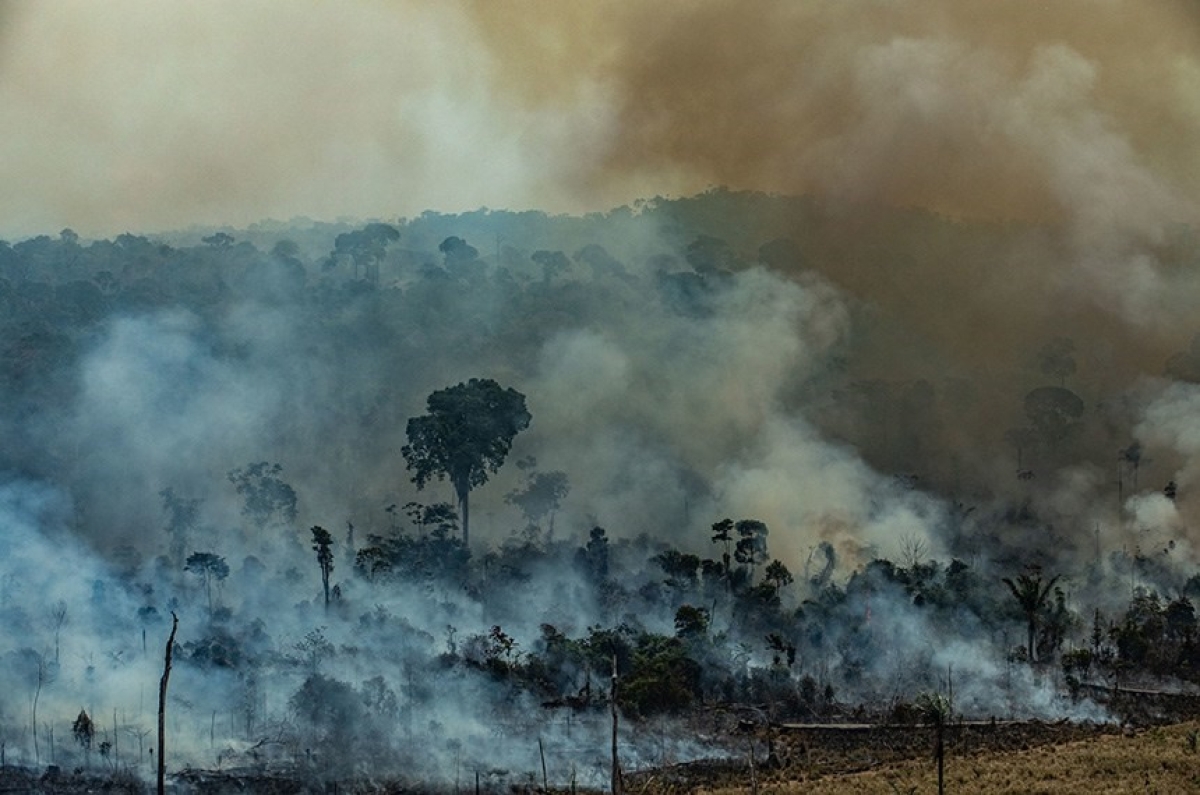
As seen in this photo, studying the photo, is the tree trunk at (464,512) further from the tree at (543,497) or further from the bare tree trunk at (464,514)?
the tree at (543,497)

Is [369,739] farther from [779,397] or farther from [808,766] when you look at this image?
[779,397]

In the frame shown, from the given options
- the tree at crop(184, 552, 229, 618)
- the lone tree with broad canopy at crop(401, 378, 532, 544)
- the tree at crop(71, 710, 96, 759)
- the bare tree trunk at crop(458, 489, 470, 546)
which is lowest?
the tree at crop(71, 710, 96, 759)

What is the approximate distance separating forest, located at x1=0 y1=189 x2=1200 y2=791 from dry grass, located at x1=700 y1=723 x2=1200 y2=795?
19.3 feet

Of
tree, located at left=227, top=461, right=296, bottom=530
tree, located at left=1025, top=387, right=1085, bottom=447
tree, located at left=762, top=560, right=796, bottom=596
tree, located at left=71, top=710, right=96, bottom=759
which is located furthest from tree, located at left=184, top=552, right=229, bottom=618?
tree, located at left=1025, top=387, right=1085, bottom=447

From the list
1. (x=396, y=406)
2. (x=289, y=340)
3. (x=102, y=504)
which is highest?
(x=289, y=340)

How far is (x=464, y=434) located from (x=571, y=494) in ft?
49.5

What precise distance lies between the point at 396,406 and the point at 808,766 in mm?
72332

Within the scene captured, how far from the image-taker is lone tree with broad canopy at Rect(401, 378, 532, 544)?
96438mm

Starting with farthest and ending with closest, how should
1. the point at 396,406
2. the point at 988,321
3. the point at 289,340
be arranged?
the point at 988,321
the point at 289,340
the point at 396,406

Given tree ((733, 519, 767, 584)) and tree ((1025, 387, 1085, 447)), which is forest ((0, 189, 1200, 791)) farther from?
tree ((733, 519, 767, 584))

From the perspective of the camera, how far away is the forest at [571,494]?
2499 inches

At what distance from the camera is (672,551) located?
8594 cm

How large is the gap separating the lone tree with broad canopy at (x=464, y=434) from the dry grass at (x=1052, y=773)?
45.2 metres

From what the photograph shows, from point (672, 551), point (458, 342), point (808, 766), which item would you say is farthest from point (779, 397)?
point (808, 766)
